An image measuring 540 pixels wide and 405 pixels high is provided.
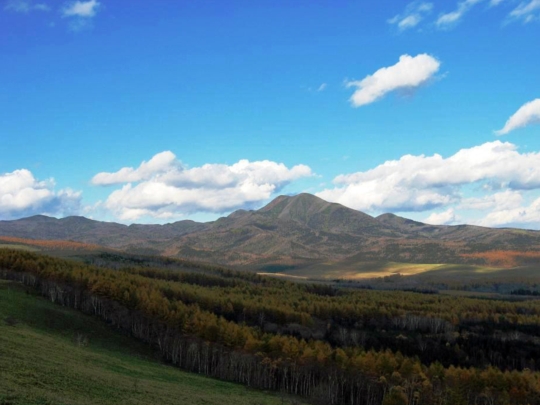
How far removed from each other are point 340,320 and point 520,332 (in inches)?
2747

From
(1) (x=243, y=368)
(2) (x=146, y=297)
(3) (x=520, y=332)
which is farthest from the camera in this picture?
(3) (x=520, y=332)

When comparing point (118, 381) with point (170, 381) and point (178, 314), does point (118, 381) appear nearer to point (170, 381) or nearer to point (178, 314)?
point (170, 381)

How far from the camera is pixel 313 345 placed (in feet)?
385

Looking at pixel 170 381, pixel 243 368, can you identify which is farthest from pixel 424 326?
pixel 170 381

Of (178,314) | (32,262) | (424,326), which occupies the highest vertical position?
(32,262)

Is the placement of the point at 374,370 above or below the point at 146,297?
below

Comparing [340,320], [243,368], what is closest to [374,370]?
[243,368]

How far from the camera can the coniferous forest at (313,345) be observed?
322ft

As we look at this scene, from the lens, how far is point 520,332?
7151 inches

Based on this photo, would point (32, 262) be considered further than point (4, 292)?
Yes

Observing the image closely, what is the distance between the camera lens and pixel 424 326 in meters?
195

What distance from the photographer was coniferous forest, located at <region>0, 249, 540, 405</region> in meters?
98.2

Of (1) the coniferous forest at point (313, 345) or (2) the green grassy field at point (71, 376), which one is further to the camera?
(1) the coniferous forest at point (313, 345)

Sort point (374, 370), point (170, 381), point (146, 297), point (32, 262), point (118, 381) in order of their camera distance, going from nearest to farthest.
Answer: point (118, 381) → point (170, 381) → point (374, 370) → point (146, 297) → point (32, 262)
